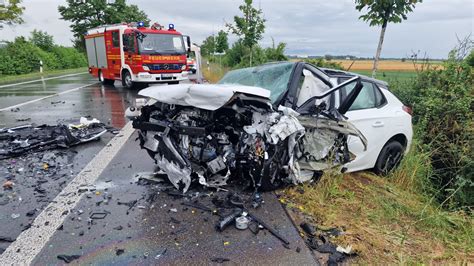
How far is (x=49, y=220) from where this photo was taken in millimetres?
3213

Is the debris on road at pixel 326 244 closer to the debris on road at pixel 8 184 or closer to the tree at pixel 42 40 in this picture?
the debris on road at pixel 8 184

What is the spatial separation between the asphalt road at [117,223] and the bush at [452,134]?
258cm

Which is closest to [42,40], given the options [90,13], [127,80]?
[90,13]

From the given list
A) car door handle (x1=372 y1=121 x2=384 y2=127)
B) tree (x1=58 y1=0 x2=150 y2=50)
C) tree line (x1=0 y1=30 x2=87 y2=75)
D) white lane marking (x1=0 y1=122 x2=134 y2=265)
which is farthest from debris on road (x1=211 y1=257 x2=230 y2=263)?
tree (x1=58 y1=0 x2=150 y2=50)

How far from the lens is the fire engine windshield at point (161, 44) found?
556 inches

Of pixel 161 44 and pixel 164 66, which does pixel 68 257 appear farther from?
pixel 161 44

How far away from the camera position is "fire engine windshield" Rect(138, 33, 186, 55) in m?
14.1

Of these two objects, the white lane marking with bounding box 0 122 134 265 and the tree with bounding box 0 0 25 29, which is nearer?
the white lane marking with bounding box 0 122 134 265

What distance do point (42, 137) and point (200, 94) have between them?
3985 mm

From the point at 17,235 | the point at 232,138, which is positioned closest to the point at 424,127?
the point at 232,138

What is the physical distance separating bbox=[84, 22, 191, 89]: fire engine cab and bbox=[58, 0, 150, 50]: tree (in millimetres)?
30010

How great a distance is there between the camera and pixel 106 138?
21.3 ft

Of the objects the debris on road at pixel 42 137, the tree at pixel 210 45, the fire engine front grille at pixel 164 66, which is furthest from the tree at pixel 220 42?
the debris on road at pixel 42 137

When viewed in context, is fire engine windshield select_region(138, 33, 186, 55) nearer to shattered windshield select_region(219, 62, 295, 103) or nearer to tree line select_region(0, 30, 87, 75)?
shattered windshield select_region(219, 62, 295, 103)
